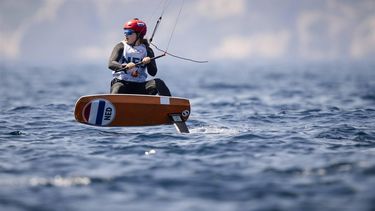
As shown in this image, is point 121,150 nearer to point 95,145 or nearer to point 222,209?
point 95,145

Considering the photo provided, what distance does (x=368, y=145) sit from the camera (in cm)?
869

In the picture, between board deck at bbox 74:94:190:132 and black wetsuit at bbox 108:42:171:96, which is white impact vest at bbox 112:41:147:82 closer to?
black wetsuit at bbox 108:42:171:96

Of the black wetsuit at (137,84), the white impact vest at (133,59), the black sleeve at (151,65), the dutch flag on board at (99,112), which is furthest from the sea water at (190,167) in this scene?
the black sleeve at (151,65)

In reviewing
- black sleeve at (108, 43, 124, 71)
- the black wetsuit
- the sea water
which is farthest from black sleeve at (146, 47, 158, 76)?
the sea water

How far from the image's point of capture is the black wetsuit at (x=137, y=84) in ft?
35.6

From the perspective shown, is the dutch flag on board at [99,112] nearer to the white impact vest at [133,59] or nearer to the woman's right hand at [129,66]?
the woman's right hand at [129,66]

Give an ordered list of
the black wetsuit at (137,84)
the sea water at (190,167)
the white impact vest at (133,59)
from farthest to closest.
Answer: the white impact vest at (133,59) → the black wetsuit at (137,84) → the sea water at (190,167)

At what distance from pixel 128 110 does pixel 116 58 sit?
1121 mm

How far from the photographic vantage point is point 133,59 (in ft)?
36.0

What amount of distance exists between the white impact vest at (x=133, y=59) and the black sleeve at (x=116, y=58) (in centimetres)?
10

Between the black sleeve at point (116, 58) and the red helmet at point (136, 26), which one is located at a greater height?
the red helmet at point (136, 26)

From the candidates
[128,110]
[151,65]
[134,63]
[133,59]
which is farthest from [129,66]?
[128,110]

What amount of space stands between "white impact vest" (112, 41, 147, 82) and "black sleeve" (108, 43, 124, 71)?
0.33 feet

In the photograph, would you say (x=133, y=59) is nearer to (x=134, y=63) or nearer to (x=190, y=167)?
(x=134, y=63)
